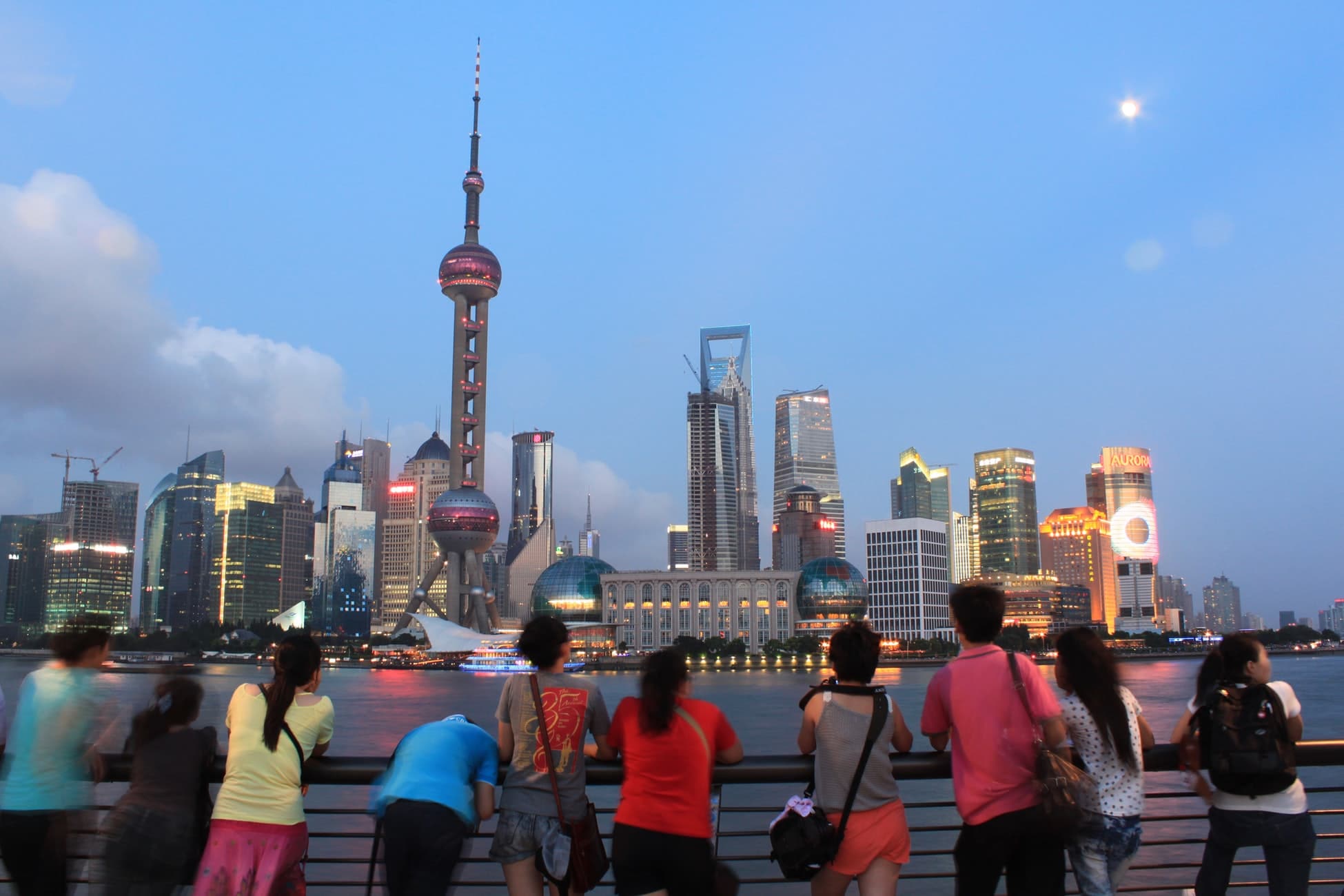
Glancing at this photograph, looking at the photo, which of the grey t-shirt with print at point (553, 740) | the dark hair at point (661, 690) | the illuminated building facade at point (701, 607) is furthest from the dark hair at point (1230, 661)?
the illuminated building facade at point (701, 607)

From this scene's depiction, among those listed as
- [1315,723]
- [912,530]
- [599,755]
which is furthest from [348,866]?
[912,530]

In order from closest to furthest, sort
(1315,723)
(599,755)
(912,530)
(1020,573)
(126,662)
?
(599,755) → (1315,723) → (126,662) → (912,530) → (1020,573)

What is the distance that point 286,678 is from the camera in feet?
14.5

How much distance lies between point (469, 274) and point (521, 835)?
122596 millimetres

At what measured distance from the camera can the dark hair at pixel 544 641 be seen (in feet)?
14.6

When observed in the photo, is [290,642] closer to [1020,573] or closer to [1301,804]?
[1301,804]

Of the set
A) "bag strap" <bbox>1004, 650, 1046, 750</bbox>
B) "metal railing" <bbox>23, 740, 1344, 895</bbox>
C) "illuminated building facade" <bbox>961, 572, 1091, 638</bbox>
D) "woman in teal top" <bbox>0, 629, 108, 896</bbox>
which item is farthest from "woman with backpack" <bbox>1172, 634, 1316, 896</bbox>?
"illuminated building facade" <bbox>961, 572, 1091, 638</bbox>

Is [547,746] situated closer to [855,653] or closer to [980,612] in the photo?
[855,653]

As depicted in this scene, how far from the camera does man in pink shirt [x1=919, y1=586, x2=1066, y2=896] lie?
4066 mm

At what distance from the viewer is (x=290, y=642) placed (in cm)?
447

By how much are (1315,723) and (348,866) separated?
4009 centimetres

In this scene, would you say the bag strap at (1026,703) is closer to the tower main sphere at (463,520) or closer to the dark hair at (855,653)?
the dark hair at (855,653)

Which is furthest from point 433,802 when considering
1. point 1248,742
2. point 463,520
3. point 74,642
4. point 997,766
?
point 463,520

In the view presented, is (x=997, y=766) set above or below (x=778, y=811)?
above
